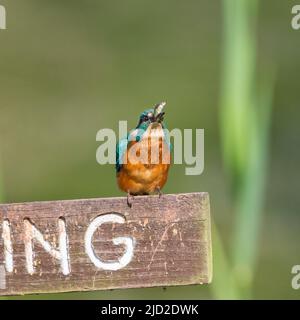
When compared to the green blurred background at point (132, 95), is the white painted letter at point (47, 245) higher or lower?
lower

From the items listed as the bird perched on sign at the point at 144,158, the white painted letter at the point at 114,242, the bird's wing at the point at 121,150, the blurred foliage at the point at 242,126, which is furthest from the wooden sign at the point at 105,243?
the bird's wing at the point at 121,150

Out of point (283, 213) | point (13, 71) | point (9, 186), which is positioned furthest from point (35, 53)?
point (283, 213)

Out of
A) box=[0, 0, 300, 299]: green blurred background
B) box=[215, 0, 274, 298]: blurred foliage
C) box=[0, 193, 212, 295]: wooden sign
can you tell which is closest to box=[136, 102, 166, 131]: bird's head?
box=[215, 0, 274, 298]: blurred foliage

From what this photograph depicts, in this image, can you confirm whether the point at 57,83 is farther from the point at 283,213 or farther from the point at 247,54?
the point at 247,54

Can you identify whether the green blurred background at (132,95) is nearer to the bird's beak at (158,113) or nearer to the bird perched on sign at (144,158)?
the bird perched on sign at (144,158)

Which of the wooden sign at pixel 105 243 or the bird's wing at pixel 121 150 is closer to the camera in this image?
the wooden sign at pixel 105 243

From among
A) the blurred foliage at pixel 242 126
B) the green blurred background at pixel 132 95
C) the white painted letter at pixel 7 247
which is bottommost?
the white painted letter at pixel 7 247

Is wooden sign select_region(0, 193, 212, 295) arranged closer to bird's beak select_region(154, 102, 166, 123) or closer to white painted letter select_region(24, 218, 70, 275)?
white painted letter select_region(24, 218, 70, 275)
